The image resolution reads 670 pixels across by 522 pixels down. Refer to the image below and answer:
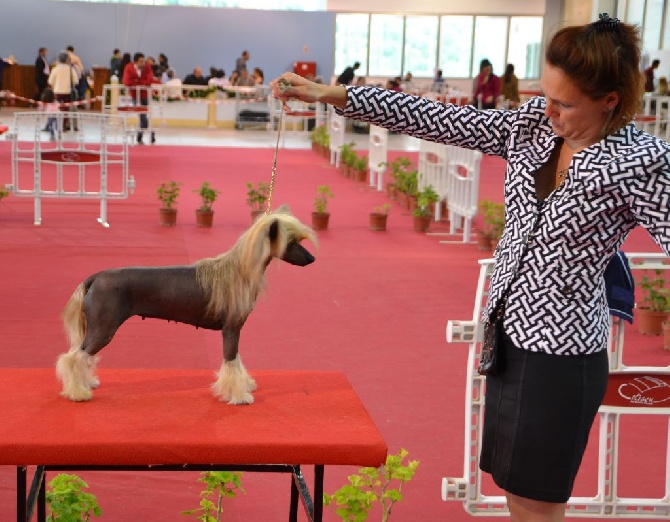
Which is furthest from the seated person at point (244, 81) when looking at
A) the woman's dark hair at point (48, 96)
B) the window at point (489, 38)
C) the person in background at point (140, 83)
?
the window at point (489, 38)

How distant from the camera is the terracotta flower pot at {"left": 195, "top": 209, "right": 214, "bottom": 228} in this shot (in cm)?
1017

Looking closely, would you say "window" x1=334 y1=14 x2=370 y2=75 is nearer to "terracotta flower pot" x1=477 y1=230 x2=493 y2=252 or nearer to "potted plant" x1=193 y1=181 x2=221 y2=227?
"potted plant" x1=193 y1=181 x2=221 y2=227

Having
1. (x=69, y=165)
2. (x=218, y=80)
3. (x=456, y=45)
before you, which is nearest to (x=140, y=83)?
(x=69, y=165)

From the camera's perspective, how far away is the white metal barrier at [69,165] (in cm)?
955

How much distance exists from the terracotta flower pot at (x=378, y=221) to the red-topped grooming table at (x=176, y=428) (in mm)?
7370

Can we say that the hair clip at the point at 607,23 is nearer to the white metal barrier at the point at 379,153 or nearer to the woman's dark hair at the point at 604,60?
the woman's dark hair at the point at 604,60

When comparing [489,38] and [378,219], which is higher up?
[489,38]

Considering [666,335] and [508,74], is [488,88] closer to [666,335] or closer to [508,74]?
[508,74]

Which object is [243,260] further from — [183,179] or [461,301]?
[183,179]

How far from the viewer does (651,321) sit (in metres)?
6.60

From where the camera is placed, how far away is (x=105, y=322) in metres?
2.79

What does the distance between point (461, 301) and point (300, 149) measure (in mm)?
12431

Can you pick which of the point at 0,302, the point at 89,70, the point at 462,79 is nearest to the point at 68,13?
the point at 89,70

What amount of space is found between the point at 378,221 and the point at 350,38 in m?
22.3
